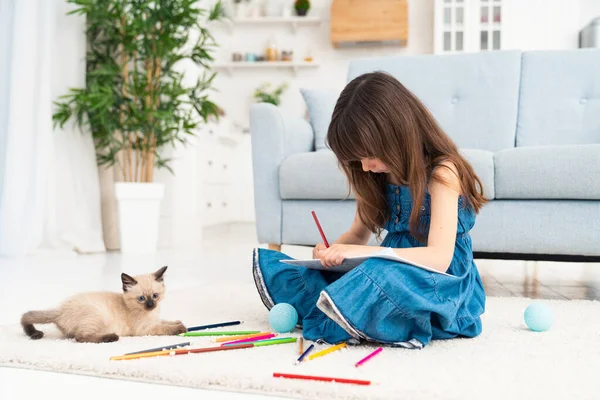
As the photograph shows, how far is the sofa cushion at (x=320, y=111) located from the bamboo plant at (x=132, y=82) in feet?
2.92

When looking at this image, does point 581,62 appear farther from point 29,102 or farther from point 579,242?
point 29,102

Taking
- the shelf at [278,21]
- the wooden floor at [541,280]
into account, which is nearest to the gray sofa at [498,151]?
the wooden floor at [541,280]

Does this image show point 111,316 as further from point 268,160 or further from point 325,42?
point 325,42

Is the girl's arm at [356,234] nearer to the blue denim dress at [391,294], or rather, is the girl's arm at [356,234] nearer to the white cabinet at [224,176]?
the blue denim dress at [391,294]

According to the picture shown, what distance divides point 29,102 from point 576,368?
2.84 metres

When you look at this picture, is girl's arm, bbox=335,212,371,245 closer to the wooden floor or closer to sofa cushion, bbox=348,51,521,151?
the wooden floor

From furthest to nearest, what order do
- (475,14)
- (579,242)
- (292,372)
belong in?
(475,14) → (579,242) → (292,372)

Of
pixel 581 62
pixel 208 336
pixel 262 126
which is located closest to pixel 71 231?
pixel 262 126

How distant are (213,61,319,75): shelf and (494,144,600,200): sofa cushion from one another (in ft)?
12.8

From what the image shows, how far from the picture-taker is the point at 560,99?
8.46 ft

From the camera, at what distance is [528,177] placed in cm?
193

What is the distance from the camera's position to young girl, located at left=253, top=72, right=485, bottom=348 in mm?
1136

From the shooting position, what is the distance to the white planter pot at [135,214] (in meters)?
3.39

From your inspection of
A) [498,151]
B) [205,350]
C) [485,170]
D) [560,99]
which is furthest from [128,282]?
[560,99]
